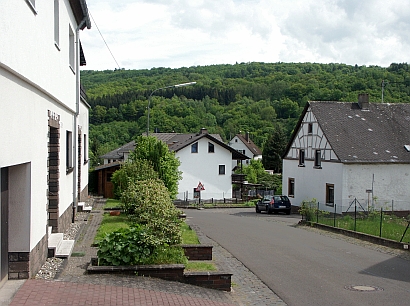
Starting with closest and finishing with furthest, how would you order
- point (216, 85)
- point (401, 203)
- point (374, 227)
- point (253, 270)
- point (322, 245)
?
point (253, 270)
point (322, 245)
point (374, 227)
point (401, 203)
point (216, 85)

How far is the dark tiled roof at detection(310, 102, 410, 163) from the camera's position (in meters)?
37.0

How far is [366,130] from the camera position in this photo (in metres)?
39.1

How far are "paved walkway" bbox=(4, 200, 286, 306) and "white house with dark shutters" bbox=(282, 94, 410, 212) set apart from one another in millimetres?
25442

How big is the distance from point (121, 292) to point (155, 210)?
4.70 m

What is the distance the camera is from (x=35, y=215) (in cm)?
984

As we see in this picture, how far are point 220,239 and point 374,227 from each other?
7.24 metres

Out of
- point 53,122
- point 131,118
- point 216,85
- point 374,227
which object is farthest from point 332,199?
point 216,85

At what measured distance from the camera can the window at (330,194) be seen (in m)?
37.3

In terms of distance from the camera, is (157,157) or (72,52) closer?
(72,52)

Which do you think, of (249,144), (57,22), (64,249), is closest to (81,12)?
(57,22)

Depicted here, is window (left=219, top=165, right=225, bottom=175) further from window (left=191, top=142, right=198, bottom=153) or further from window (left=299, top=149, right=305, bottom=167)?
window (left=299, top=149, right=305, bottom=167)

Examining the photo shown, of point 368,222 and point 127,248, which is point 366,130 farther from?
point 127,248

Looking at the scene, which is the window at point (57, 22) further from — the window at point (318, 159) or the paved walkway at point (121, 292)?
the window at point (318, 159)

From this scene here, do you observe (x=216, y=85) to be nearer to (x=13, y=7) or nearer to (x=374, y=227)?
Result: (x=374, y=227)
